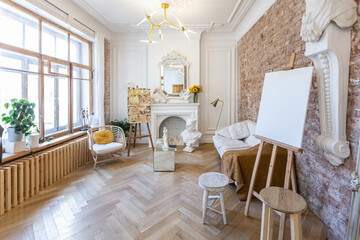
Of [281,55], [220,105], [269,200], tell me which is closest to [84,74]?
[220,105]

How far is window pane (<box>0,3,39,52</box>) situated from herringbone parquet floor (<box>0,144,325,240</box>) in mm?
2198

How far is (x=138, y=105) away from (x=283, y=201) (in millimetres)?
3613

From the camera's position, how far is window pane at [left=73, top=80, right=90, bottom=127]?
405 cm

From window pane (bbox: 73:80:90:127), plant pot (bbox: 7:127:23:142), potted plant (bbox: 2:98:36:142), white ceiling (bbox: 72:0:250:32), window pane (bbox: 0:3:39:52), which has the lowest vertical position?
plant pot (bbox: 7:127:23:142)

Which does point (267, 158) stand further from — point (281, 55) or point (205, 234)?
point (281, 55)

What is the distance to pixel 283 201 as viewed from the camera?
1385 millimetres

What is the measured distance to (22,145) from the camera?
8.22ft

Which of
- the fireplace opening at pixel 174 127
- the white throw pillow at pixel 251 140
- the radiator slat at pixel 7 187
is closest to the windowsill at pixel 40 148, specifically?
the radiator slat at pixel 7 187

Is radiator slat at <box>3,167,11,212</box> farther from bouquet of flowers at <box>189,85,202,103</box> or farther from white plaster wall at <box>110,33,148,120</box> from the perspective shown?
bouquet of flowers at <box>189,85,202,103</box>

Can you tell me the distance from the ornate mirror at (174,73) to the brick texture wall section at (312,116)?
1.94m

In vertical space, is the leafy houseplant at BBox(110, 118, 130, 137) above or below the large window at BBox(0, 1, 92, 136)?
below

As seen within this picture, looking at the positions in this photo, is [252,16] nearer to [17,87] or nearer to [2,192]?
[17,87]

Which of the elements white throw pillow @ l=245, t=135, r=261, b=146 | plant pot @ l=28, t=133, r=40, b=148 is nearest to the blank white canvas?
white throw pillow @ l=245, t=135, r=261, b=146

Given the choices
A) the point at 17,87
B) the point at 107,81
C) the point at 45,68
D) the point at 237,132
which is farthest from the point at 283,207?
the point at 107,81
